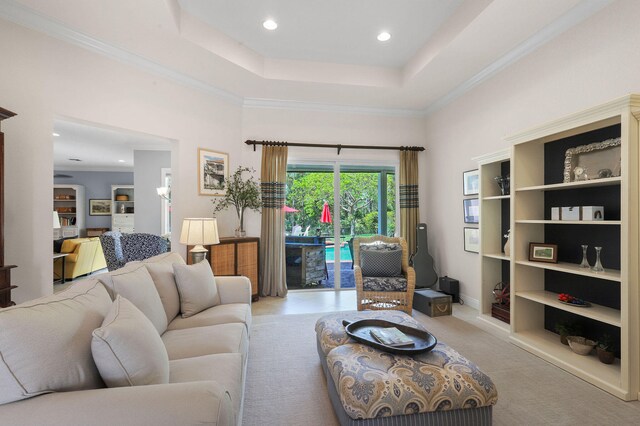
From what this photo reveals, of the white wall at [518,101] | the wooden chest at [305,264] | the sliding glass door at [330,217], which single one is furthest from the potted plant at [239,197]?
the white wall at [518,101]

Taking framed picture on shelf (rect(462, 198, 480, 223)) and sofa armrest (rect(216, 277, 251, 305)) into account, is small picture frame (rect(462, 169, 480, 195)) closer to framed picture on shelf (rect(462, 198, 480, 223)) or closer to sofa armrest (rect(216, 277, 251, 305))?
framed picture on shelf (rect(462, 198, 480, 223))

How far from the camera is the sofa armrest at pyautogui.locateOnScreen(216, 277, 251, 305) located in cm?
280

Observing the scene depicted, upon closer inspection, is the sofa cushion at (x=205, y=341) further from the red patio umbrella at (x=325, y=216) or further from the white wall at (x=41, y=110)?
the red patio umbrella at (x=325, y=216)

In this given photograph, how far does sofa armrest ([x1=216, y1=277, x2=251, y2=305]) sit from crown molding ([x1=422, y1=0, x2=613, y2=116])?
370 centimetres

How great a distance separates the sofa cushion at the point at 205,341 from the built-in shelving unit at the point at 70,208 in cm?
943

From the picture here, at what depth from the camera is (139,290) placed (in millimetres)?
1911

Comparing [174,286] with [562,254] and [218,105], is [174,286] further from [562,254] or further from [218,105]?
[562,254]

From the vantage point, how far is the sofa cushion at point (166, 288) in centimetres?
232

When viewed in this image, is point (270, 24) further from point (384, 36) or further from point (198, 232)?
point (198, 232)

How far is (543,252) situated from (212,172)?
4.03 meters

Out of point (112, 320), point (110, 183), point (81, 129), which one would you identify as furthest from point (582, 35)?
point (110, 183)

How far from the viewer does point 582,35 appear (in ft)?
9.12

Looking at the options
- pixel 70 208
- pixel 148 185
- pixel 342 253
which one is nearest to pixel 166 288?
pixel 342 253

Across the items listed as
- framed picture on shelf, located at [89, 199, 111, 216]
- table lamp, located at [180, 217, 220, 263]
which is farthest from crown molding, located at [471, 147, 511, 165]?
framed picture on shelf, located at [89, 199, 111, 216]
